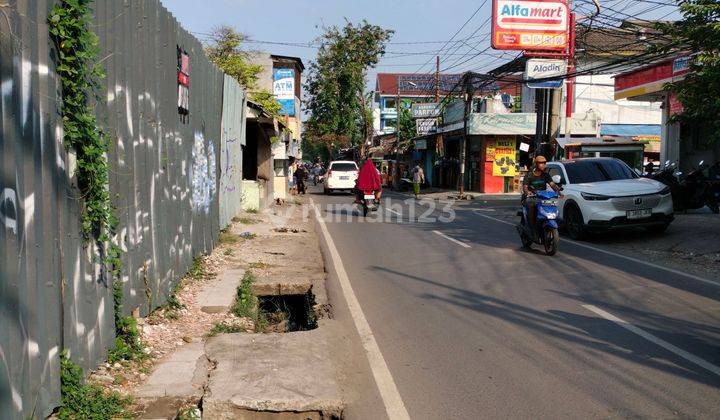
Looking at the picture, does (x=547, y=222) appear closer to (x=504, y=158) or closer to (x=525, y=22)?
(x=525, y=22)

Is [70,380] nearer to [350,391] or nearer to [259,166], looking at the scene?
[350,391]

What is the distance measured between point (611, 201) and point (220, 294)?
8.48 meters

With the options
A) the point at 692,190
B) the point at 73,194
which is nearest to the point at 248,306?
the point at 73,194

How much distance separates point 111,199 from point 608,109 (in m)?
46.5

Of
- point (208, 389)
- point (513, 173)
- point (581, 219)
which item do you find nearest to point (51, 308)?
point (208, 389)

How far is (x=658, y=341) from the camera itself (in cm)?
618

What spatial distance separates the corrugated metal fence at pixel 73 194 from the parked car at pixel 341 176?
89.7ft

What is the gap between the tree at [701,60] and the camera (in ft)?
33.3

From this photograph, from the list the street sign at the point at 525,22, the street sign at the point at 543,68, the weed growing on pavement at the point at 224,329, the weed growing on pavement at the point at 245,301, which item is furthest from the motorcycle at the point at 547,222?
the street sign at the point at 525,22

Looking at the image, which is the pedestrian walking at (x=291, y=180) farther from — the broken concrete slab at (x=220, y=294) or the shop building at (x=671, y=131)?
the broken concrete slab at (x=220, y=294)

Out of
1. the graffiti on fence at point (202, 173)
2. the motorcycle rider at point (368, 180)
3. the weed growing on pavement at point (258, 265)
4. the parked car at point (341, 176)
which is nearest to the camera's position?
the graffiti on fence at point (202, 173)

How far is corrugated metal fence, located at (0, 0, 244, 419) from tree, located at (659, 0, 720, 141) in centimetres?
781

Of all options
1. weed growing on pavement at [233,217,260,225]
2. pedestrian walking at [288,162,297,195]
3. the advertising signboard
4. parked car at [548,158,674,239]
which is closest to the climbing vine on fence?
parked car at [548,158,674,239]

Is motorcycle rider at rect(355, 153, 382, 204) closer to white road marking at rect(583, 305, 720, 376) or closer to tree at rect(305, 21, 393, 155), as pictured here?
white road marking at rect(583, 305, 720, 376)
